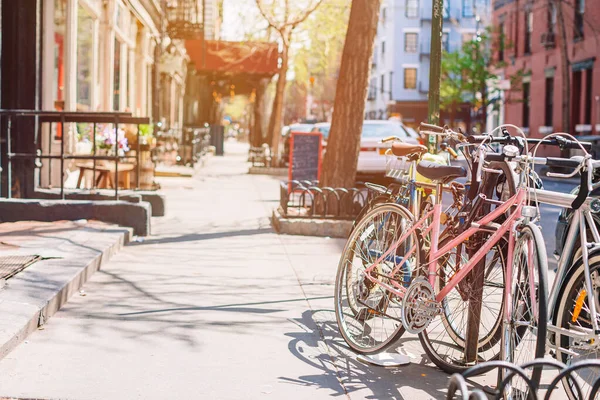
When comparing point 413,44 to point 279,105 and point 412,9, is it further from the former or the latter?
point 279,105

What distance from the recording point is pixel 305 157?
51.3 feet

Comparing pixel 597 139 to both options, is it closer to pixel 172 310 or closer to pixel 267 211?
pixel 267 211

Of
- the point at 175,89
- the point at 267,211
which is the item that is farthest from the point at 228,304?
the point at 175,89

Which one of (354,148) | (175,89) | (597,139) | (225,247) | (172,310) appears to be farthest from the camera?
(175,89)

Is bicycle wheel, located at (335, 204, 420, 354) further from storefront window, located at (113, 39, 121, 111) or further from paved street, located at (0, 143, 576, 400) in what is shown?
storefront window, located at (113, 39, 121, 111)

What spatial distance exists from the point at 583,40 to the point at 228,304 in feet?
109

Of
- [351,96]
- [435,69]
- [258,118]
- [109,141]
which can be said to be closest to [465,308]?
[435,69]

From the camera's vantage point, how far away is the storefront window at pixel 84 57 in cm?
1603

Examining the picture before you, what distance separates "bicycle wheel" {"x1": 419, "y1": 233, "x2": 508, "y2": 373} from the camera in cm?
490

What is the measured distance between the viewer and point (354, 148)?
12.4 meters

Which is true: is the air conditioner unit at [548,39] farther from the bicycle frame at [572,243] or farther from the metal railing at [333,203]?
the bicycle frame at [572,243]

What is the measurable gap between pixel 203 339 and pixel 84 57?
11.6 m

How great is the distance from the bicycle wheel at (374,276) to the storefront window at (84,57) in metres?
10.9

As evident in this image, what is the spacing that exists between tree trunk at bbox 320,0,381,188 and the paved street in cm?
253
